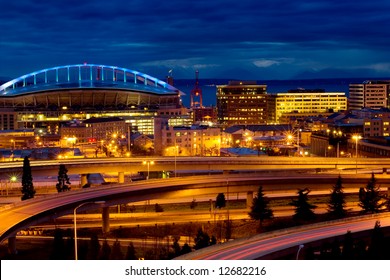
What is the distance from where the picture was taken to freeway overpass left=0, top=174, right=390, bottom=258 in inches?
864

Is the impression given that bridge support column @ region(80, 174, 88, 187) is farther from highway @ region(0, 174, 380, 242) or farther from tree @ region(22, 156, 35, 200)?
highway @ region(0, 174, 380, 242)

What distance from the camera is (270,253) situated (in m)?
17.3

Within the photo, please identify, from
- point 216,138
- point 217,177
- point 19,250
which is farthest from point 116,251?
point 216,138

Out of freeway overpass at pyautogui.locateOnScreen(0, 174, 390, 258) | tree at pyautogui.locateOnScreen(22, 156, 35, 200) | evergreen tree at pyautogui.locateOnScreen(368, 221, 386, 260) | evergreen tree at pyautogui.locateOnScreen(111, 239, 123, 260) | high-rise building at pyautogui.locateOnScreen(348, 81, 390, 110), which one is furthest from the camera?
high-rise building at pyautogui.locateOnScreen(348, 81, 390, 110)

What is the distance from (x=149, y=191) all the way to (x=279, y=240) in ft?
31.0

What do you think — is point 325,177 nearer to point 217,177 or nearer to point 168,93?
point 217,177

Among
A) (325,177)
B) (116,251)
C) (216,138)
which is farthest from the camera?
(216,138)

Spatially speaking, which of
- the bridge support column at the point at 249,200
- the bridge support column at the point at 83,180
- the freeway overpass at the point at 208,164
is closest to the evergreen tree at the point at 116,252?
the bridge support column at the point at 249,200

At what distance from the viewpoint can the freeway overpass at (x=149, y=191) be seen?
21938mm

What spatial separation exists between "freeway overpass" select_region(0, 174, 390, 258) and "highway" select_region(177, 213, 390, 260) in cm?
616

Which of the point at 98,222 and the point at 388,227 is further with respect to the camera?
the point at 98,222

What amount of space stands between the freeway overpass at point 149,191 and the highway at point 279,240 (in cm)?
616

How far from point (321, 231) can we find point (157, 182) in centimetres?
999

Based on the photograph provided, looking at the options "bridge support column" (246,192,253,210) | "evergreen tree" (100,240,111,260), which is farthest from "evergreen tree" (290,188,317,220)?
"evergreen tree" (100,240,111,260)
